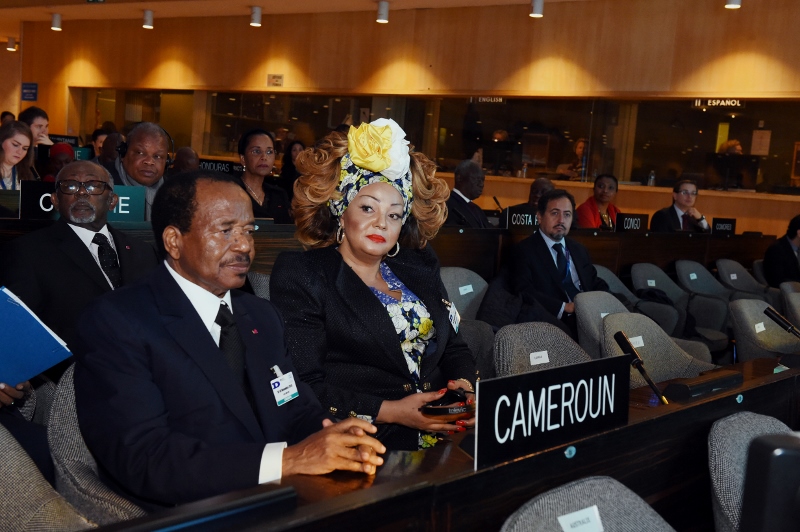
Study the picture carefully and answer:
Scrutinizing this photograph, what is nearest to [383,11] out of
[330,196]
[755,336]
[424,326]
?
[755,336]

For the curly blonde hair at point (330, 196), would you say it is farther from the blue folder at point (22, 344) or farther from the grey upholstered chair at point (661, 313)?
the grey upholstered chair at point (661, 313)

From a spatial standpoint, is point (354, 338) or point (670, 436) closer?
point (670, 436)

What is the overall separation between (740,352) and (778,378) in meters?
1.57

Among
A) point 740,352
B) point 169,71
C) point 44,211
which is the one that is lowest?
point 740,352

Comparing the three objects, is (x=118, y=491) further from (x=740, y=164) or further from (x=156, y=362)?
(x=740, y=164)

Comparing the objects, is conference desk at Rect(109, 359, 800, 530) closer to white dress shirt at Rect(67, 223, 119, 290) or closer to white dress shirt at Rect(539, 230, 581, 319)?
white dress shirt at Rect(67, 223, 119, 290)

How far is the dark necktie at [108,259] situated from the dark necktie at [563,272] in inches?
112

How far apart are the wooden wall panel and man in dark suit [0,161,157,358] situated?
7.04 meters

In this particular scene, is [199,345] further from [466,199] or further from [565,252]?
[466,199]

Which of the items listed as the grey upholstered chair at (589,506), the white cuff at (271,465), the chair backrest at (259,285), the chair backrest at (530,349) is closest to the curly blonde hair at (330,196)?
the chair backrest at (530,349)

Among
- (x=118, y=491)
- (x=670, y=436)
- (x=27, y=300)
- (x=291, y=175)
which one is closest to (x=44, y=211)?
(x=27, y=300)

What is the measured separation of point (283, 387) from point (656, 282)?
16.0 feet

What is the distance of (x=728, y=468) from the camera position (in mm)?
1792

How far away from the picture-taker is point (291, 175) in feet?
24.3
